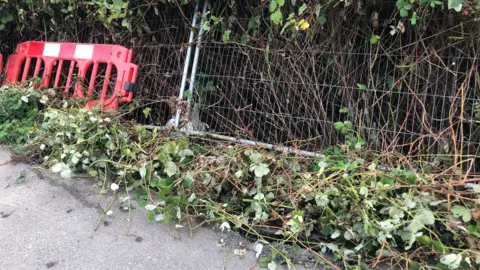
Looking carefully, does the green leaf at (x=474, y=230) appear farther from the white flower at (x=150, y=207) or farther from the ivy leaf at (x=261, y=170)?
the white flower at (x=150, y=207)

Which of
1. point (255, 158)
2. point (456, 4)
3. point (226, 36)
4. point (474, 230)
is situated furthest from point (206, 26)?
point (474, 230)

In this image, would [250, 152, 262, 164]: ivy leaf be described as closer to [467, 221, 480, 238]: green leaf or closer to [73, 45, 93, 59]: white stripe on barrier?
[467, 221, 480, 238]: green leaf

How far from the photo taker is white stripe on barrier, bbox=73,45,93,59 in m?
3.52

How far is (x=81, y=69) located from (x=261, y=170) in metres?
2.51

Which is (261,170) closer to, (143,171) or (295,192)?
(295,192)

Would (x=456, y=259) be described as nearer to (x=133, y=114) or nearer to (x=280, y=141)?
(x=280, y=141)

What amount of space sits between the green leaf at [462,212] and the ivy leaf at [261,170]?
3.54 feet

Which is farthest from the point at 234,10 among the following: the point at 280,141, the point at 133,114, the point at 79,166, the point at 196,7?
the point at 79,166

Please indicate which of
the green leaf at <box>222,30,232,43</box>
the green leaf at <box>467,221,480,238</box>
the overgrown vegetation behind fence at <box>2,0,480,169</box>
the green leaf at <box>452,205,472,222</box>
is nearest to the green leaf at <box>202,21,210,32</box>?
the overgrown vegetation behind fence at <box>2,0,480,169</box>

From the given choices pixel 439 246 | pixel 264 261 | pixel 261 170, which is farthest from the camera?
pixel 261 170

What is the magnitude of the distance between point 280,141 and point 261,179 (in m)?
0.75

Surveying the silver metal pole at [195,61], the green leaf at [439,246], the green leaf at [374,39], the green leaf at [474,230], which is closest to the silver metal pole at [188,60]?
the silver metal pole at [195,61]

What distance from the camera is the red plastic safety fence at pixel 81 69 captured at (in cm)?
331

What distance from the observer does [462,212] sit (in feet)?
5.83
